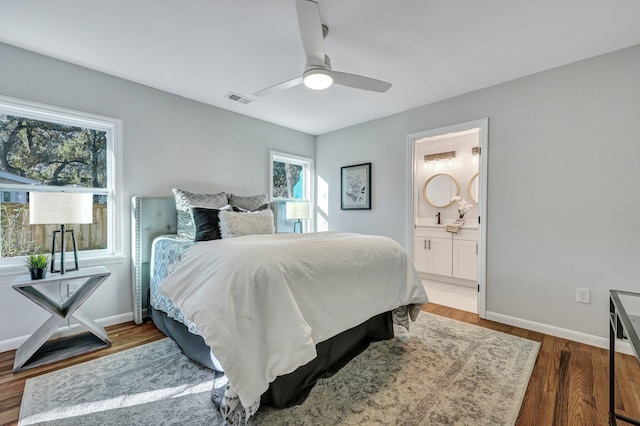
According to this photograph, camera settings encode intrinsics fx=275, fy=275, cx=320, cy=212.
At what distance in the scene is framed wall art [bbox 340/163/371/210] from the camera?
4.23 m

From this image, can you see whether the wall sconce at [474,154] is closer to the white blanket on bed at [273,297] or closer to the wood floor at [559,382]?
the wood floor at [559,382]

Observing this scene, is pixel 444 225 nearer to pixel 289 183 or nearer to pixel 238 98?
pixel 289 183

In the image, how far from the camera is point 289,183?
4.71 m

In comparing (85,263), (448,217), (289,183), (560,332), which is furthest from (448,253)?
(85,263)

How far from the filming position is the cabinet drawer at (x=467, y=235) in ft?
13.6

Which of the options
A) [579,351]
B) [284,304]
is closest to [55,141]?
[284,304]

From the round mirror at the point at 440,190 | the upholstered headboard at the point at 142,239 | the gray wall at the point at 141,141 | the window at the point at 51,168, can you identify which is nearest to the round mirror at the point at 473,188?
the round mirror at the point at 440,190

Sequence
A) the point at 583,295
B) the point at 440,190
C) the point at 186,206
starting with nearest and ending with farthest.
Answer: the point at 583,295 < the point at 186,206 < the point at 440,190

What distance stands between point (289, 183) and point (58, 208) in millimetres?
3024

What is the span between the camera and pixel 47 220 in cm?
209

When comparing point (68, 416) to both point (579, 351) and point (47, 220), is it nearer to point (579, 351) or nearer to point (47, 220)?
point (47, 220)

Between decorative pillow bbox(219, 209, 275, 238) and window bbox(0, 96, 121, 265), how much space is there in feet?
3.96

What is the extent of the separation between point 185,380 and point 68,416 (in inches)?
23.3

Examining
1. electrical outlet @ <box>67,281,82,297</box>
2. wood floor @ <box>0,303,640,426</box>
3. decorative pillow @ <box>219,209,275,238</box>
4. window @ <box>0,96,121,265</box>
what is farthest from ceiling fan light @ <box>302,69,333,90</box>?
electrical outlet @ <box>67,281,82,297</box>
